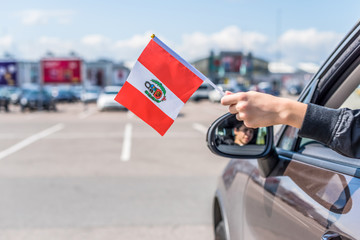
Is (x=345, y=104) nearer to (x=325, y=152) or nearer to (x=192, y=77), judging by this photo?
(x=325, y=152)

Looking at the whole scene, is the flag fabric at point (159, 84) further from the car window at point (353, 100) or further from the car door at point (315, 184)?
the car window at point (353, 100)

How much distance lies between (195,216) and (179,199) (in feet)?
2.58

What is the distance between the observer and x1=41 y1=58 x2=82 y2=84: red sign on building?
32.3m

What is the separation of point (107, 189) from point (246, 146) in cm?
474

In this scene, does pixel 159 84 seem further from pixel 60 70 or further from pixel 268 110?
pixel 60 70

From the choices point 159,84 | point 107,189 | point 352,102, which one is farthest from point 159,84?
point 107,189

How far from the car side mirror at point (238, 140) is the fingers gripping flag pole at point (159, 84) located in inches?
9.5

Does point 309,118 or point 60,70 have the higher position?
point 309,118

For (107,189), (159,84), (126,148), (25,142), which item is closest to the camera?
(159,84)

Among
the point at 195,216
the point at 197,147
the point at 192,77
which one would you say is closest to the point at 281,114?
the point at 192,77

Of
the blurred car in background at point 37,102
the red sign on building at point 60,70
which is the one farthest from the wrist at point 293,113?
the red sign on building at point 60,70

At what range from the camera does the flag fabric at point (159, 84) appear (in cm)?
181

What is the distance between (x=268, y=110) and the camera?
1.36 meters

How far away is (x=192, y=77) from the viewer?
1825 mm
